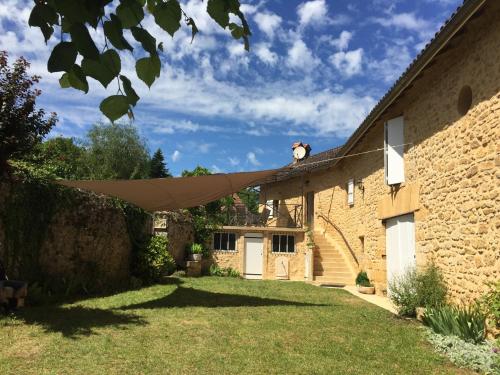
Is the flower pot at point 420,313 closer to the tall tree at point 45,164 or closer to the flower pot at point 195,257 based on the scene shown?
the tall tree at point 45,164

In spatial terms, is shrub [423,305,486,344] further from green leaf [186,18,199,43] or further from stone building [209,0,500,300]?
green leaf [186,18,199,43]

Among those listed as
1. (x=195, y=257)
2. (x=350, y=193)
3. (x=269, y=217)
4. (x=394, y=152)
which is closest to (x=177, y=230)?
(x=195, y=257)

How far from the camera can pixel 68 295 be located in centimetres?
696

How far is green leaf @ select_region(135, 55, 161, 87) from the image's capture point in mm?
1130

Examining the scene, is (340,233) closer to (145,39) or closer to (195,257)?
(195,257)

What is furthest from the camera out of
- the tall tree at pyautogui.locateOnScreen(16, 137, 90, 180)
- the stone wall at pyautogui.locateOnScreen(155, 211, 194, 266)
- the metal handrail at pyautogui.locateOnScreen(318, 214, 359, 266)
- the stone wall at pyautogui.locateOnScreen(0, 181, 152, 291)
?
the metal handrail at pyautogui.locateOnScreen(318, 214, 359, 266)

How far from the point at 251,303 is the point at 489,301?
3776 millimetres

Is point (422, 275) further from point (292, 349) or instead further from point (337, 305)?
point (292, 349)

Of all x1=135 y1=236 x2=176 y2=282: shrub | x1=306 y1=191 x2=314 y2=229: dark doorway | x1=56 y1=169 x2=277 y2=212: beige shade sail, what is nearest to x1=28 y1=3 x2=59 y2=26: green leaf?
x1=56 y1=169 x2=277 y2=212: beige shade sail

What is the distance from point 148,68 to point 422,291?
21.1 feet

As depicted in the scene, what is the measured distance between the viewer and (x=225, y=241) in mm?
13992

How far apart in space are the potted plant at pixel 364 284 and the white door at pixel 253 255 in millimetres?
4058

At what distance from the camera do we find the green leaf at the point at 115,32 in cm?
104

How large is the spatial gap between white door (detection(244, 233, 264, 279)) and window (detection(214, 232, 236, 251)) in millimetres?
441
